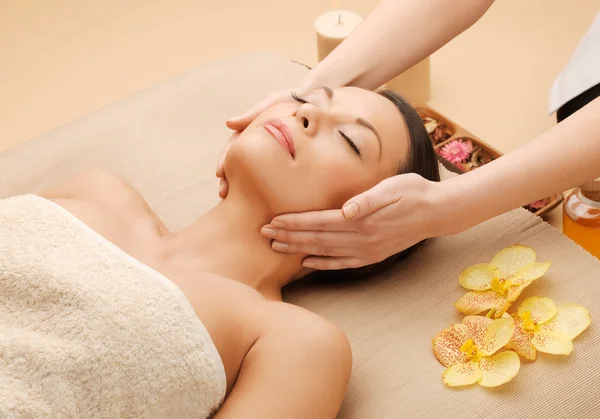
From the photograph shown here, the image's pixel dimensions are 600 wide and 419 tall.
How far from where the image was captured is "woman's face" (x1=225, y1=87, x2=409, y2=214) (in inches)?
60.5

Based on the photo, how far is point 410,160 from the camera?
5.46 ft

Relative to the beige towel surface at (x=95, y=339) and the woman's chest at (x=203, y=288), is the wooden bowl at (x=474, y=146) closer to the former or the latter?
the woman's chest at (x=203, y=288)

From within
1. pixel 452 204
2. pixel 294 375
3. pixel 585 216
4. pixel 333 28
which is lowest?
pixel 585 216

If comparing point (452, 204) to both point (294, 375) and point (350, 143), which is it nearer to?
point (350, 143)

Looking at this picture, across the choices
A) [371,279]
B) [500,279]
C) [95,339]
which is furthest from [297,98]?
[95,339]

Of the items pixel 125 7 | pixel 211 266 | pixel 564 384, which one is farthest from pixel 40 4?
pixel 564 384

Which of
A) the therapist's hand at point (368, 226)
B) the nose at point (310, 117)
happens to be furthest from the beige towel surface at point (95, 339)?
the nose at point (310, 117)

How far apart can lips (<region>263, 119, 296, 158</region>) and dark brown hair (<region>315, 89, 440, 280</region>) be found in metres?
0.26

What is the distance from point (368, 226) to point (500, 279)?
0.33m

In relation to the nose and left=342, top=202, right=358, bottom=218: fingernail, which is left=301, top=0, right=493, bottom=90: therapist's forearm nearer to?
the nose

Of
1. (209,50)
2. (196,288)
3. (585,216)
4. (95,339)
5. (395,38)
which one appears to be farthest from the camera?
(209,50)

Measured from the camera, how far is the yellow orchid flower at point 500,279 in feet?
5.16

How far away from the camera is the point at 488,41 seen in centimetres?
324

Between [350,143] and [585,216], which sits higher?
[350,143]
